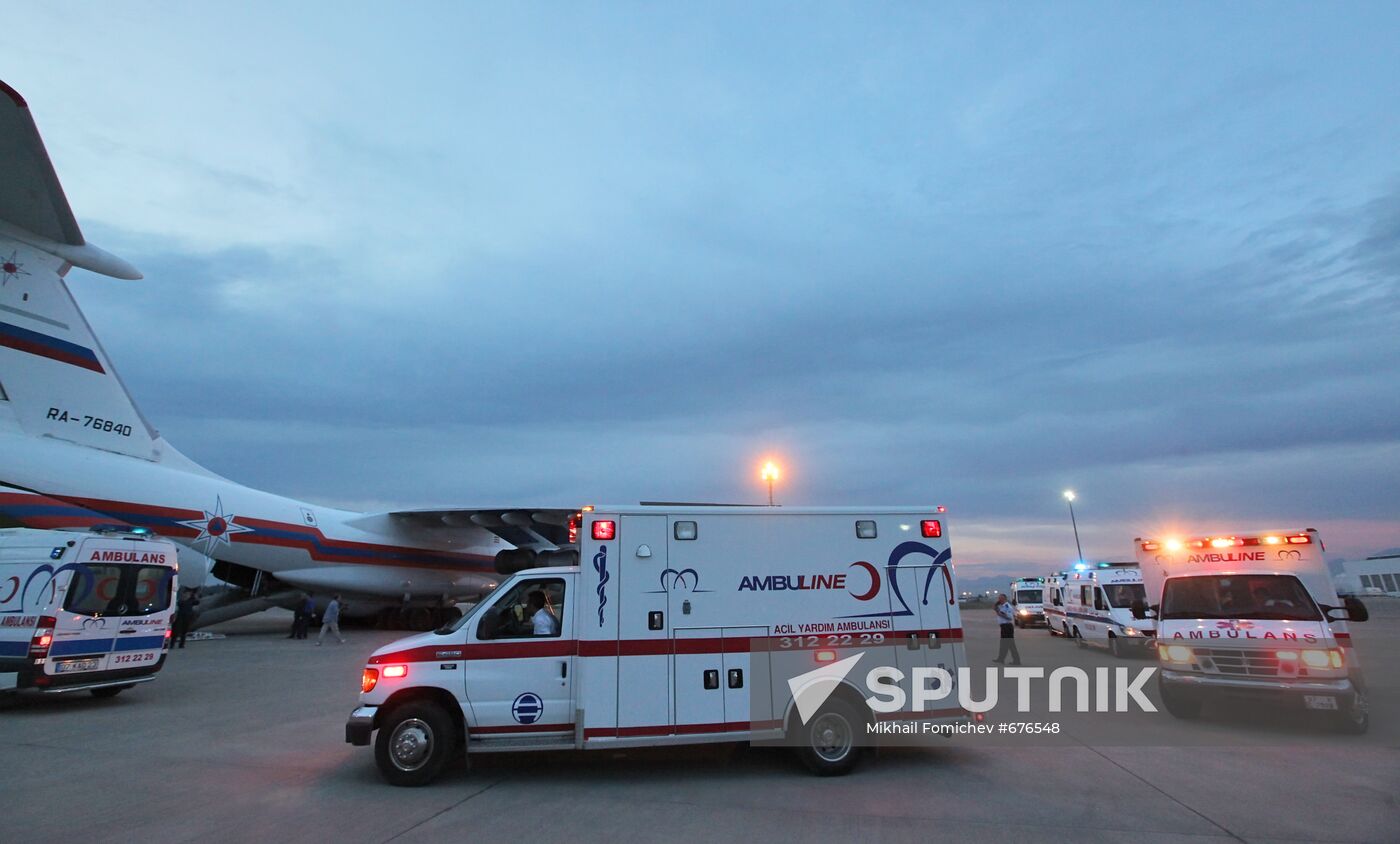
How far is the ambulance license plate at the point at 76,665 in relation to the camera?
10992mm

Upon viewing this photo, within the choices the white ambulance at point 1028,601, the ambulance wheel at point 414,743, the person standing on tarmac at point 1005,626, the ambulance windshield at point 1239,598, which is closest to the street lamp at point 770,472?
the person standing on tarmac at point 1005,626

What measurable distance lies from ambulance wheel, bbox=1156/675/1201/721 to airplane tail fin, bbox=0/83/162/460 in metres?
22.7

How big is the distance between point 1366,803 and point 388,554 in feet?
96.7

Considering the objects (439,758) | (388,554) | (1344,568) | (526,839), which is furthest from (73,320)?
(1344,568)

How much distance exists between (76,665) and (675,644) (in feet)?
34.6

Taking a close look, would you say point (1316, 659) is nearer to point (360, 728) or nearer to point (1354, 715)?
point (1354, 715)

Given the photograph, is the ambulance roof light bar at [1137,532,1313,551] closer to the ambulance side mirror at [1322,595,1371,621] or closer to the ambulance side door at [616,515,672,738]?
the ambulance side mirror at [1322,595,1371,621]

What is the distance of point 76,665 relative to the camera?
11211 millimetres

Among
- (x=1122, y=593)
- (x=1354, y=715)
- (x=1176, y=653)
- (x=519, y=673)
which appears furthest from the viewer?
(x=1122, y=593)

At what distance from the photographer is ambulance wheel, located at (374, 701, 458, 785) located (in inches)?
280

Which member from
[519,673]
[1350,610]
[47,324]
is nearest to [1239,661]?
[1350,610]

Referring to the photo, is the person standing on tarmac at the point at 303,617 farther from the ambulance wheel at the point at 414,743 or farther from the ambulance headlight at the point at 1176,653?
the ambulance headlight at the point at 1176,653

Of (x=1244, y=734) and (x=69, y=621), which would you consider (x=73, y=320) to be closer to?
(x=69, y=621)

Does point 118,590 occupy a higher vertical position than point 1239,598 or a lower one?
higher
